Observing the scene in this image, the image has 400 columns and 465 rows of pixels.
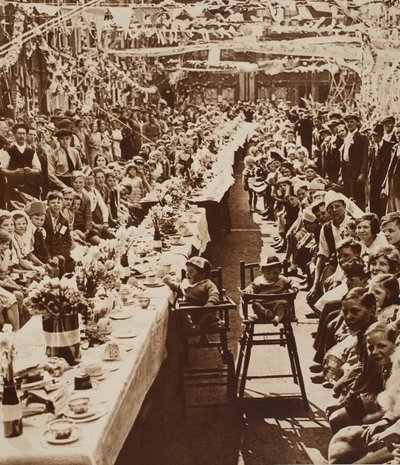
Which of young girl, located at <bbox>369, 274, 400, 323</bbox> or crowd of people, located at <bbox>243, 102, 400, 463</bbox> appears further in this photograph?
young girl, located at <bbox>369, 274, 400, 323</bbox>

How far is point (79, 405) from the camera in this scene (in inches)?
113

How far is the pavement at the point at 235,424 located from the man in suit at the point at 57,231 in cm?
133

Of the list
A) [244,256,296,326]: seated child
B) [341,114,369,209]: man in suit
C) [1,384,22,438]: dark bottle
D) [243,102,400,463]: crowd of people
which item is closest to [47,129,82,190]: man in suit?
[243,102,400,463]: crowd of people

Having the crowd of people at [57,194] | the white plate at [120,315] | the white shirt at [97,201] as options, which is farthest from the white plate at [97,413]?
the white shirt at [97,201]

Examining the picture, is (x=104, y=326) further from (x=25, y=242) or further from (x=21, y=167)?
(x=21, y=167)

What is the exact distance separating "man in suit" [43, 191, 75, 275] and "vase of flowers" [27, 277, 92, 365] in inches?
103

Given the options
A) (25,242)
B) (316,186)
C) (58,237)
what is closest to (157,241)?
(58,237)

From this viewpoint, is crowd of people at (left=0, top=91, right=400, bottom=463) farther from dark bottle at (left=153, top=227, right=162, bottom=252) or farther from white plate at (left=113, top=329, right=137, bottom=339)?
white plate at (left=113, top=329, right=137, bottom=339)

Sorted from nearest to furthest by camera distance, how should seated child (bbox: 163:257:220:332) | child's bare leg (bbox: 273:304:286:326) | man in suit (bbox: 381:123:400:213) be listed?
1. child's bare leg (bbox: 273:304:286:326)
2. seated child (bbox: 163:257:220:332)
3. man in suit (bbox: 381:123:400:213)

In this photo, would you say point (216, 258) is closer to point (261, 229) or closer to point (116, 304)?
point (261, 229)

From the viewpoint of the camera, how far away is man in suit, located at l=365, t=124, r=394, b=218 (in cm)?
884

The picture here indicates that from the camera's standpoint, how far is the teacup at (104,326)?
3838 millimetres

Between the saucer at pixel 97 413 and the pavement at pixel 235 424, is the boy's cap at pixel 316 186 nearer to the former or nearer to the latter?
the pavement at pixel 235 424

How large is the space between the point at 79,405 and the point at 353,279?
7.32 feet
